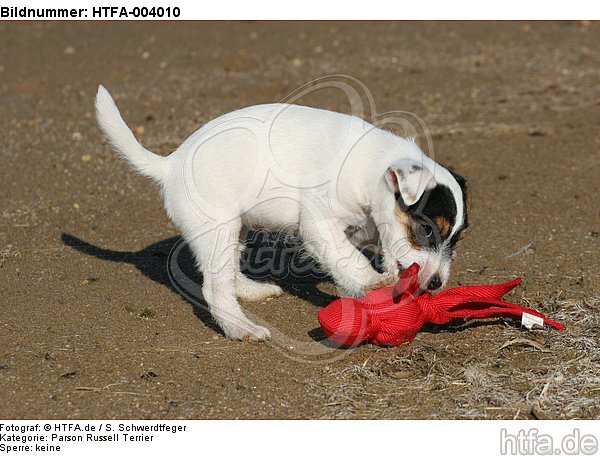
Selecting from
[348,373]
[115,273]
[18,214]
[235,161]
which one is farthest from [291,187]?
[18,214]

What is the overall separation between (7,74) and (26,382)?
7.92 m

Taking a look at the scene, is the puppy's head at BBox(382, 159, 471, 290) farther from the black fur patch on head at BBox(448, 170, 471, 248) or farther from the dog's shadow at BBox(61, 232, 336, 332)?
the dog's shadow at BBox(61, 232, 336, 332)

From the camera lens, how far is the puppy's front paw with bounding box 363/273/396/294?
15.9 ft

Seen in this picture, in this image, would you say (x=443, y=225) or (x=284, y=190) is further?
(x=284, y=190)

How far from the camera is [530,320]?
4895mm

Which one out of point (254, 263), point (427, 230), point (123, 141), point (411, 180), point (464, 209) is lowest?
point (254, 263)

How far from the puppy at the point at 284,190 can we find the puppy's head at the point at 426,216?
0.02 m

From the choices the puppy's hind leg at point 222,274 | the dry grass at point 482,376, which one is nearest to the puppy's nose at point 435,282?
the dry grass at point 482,376

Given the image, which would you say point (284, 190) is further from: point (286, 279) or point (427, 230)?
point (286, 279)

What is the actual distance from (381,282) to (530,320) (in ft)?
2.85

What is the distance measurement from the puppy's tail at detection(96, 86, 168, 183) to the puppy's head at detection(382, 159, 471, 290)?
1.45 meters

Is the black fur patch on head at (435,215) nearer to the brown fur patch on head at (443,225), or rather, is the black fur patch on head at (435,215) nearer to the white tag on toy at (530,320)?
the brown fur patch on head at (443,225)

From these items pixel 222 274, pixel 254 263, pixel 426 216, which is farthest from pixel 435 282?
pixel 254 263

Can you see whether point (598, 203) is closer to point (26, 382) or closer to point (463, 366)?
point (463, 366)
